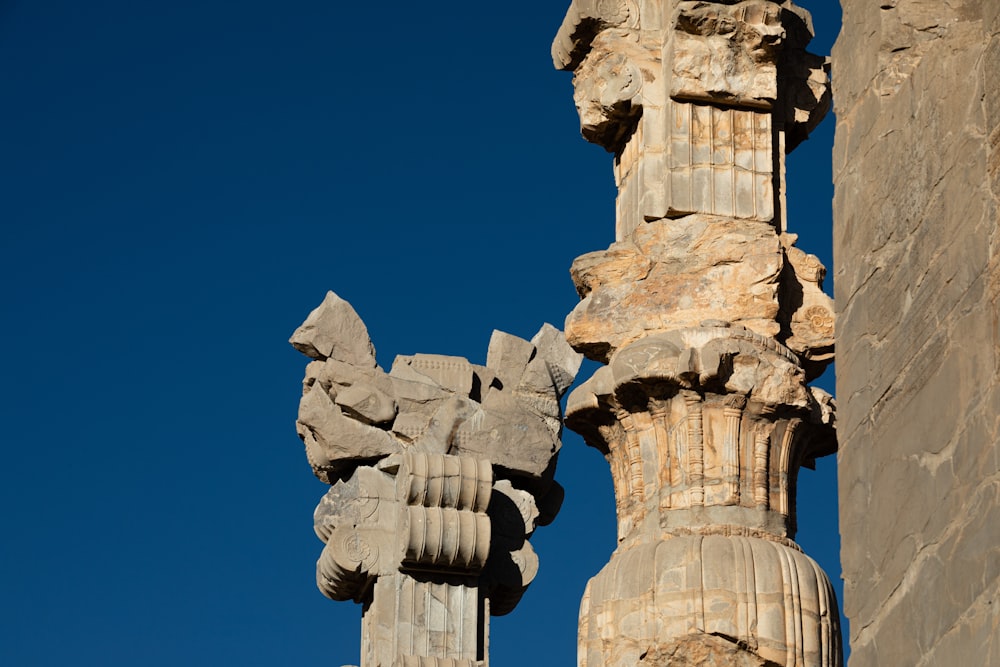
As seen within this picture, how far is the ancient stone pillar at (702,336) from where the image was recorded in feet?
33.0

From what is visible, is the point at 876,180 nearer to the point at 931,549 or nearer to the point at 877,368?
the point at 877,368

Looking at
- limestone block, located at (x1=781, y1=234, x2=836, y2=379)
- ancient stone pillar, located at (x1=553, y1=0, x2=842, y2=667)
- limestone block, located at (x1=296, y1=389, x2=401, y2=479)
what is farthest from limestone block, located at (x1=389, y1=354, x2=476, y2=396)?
limestone block, located at (x1=781, y1=234, x2=836, y2=379)

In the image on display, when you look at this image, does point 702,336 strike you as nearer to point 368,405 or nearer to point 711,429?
point 711,429

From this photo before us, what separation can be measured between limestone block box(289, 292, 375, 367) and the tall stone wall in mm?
10757

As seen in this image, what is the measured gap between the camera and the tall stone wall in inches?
176

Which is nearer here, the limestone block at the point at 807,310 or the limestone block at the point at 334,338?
the limestone block at the point at 807,310

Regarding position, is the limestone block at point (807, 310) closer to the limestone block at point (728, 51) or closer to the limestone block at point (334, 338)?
the limestone block at point (728, 51)

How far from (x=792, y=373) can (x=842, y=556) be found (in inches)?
216

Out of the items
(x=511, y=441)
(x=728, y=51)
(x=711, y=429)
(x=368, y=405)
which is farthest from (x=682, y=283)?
(x=368, y=405)

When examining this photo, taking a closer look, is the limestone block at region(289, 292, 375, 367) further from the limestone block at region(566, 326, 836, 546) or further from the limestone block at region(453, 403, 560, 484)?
the limestone block at region(566, 326, 836, 546)

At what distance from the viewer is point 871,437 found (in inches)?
199

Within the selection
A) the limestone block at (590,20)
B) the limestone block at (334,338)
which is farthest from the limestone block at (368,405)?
the limestone block at (590,20)

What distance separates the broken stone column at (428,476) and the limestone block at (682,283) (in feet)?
14.1

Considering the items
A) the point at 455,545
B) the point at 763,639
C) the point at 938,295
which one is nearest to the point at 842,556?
the point at 938,295
